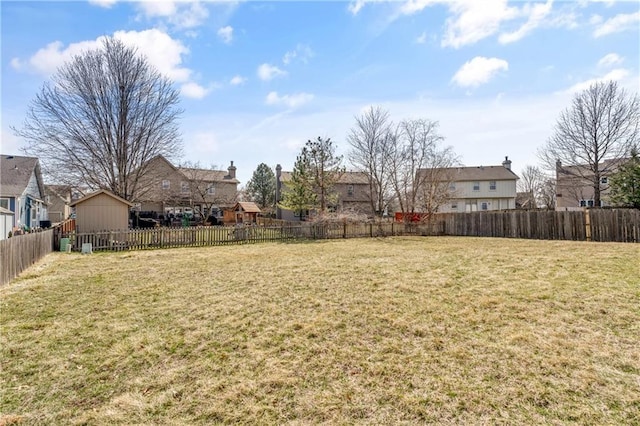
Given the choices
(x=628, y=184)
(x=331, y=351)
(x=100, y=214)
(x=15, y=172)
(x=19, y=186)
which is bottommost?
(x=331, y=351)

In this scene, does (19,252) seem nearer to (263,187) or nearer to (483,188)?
(263,187)

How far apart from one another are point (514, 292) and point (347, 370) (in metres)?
4.46

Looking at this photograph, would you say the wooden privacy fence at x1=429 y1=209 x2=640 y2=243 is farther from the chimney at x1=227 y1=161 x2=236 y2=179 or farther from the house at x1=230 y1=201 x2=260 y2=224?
the chimney at x1=227 y1=161 x2=236 y2=179

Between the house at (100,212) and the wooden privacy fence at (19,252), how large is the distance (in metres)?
5.42

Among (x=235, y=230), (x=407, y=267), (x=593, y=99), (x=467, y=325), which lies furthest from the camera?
(x=593, y=99)

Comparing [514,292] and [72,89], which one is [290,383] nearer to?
[514,292]

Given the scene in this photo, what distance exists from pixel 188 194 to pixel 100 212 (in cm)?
1802

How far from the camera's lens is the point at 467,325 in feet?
16.2

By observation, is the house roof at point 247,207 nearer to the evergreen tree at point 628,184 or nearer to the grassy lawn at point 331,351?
the grassy lawn at point 331,351

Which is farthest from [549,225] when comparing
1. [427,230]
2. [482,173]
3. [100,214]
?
[100,214]

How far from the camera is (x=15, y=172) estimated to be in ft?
72.3

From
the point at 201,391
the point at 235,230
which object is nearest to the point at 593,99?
the point at 235,230

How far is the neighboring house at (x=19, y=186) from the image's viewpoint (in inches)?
811

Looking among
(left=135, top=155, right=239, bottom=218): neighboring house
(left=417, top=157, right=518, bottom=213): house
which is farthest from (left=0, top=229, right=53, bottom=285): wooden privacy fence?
(left=417, top=157, right=518, bottom=213): house
